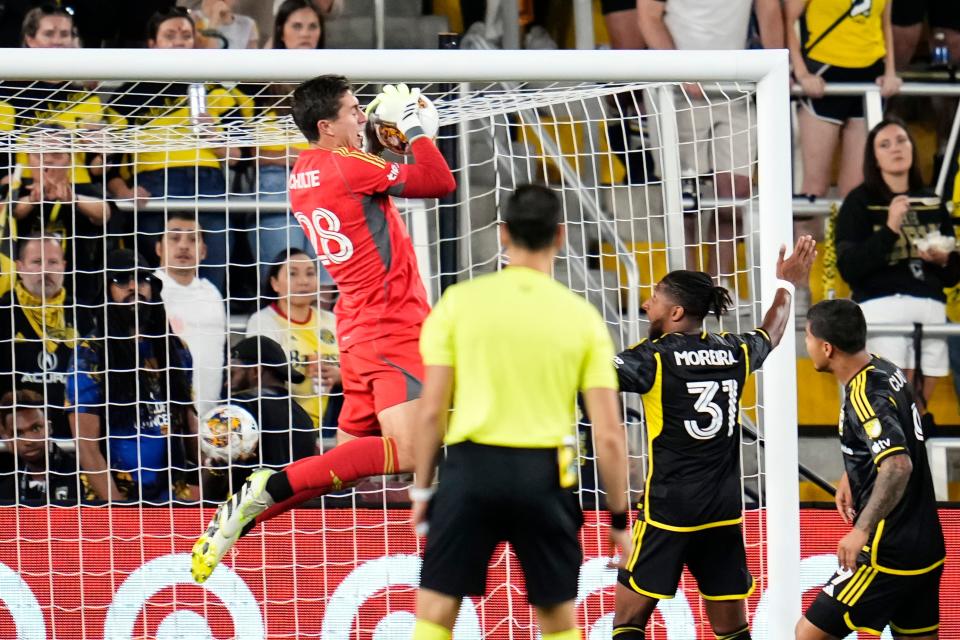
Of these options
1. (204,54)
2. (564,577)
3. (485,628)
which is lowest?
(485,628)

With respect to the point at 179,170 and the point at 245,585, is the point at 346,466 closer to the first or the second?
the point at 245,585

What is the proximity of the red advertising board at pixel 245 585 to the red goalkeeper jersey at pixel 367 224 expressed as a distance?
1.44m

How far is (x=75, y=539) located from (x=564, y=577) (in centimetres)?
311

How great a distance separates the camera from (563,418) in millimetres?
3949

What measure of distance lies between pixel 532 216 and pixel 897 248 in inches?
172

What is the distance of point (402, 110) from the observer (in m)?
5.11

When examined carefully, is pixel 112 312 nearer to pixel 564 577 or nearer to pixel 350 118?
pixel 350 118

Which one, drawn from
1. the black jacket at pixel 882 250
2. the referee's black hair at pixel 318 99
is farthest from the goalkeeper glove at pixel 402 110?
the black jacket at pixel 882 250

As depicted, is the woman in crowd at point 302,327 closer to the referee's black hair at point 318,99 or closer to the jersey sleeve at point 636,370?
the referee's black hair at point 318,99

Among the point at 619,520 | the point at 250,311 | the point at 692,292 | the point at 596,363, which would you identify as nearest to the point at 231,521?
the point at 619,520

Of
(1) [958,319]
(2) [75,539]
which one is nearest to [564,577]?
(2) [75,539]

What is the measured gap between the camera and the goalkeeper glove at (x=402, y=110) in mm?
5074

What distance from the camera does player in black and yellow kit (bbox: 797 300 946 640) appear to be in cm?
508

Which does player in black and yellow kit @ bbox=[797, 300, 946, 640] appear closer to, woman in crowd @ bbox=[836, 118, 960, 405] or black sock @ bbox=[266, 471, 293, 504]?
black sock @ bbox=[266, 471, 293, 504]
